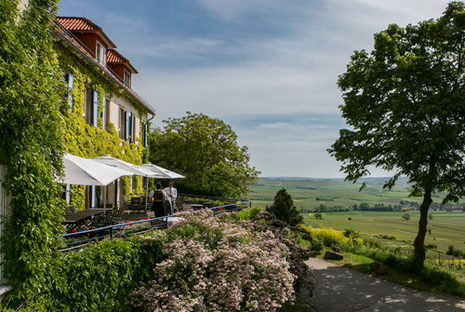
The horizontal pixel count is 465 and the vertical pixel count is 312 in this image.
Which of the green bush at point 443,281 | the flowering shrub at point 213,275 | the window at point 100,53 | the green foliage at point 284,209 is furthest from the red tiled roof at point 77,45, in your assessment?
the green bush at point 443,281

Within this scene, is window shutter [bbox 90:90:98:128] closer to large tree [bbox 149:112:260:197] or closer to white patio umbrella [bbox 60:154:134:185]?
Answer: white patio umbrella [bbox 60:154:134:185]

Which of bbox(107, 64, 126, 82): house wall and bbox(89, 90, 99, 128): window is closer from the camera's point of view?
bbox(89, 90, 99, 128): window

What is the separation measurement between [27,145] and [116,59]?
→ 16730 millimetres

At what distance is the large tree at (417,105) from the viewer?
13594 millimetres

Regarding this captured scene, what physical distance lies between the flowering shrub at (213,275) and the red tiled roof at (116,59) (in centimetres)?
1472

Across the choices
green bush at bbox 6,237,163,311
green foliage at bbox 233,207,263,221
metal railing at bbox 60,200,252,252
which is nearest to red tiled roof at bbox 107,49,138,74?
green foliage at bbox 233,207,263,221

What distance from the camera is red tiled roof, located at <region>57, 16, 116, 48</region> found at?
53.0 feet

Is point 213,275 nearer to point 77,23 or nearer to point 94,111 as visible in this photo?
point 94,111

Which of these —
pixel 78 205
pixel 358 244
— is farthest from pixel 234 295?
pixel 358 244

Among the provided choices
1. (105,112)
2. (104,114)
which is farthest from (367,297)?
(105,112)

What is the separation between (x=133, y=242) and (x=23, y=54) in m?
4.49

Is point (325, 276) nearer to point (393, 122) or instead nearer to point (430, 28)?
point (393, 122)

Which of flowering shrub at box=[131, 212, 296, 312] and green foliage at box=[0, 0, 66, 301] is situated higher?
green foliage at box=[0, 0, 66, 301]

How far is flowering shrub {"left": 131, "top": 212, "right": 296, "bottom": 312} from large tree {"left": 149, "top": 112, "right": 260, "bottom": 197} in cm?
2180
